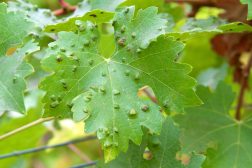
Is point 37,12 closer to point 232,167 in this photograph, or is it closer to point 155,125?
point 155,125

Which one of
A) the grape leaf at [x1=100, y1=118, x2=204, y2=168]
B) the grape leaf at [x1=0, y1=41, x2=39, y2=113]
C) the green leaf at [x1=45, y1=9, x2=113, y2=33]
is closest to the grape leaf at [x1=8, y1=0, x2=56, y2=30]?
the green leaf at [x1=45, y1=9, x2=113, y2=33]

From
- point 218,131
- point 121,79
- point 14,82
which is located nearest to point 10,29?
point 14,82

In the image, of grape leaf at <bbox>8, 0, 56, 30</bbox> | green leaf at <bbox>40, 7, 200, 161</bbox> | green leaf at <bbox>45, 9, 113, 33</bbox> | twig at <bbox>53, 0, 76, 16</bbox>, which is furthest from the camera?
twig at <bbox>53, 0, 76, 16</bbox>

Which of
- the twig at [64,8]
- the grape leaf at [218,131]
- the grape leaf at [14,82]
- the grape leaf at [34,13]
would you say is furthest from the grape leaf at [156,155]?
the twig at [64,8]

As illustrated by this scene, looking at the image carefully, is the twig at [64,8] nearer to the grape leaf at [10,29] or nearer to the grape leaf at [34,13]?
the grape leaf at [34,13]

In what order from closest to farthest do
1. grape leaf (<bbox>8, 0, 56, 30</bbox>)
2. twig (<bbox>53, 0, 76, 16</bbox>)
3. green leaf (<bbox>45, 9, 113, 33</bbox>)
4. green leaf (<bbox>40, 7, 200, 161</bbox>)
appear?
green leaf (<bbox>40, 7, 200, 161</bbox>) < green leaf (<bbox>45, 9, 113, 33</bbox>) < grape leaf (<bbox>8, 0, 56, 30</bbox>) < twig (<bbox>53, 0, 76, 16</bbox>)

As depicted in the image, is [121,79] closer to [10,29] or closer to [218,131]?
[10,29]

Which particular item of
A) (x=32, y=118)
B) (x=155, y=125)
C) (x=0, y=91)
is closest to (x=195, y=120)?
→ (x=155, y=125)

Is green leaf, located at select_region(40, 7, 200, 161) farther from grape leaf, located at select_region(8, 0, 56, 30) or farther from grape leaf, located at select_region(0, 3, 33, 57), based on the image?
grape leaf, located at select_region(8, 0, 56, 30)
